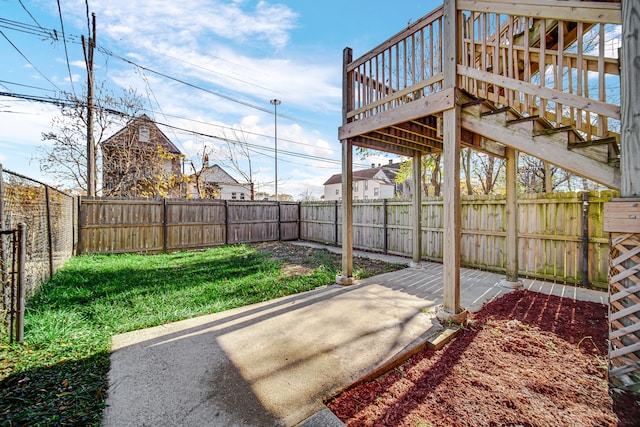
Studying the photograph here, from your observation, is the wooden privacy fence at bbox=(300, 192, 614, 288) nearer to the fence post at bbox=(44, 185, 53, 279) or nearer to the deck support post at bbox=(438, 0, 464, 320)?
the deck support post at bbox=(438, 0, 464, 320)

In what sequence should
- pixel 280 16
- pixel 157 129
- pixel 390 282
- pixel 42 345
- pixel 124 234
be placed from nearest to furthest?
pixel 42 345, pixel 390 282, pixel 280 16, pixel 124 234, pixel 157 129

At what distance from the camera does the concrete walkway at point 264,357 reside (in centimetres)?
159

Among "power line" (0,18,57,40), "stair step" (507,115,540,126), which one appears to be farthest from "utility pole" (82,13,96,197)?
"stair step" (507,115,540,126)

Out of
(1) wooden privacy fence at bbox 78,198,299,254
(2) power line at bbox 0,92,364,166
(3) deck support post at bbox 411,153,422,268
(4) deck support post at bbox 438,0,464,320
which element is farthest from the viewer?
(2) power line at bbox 0,92,364,166

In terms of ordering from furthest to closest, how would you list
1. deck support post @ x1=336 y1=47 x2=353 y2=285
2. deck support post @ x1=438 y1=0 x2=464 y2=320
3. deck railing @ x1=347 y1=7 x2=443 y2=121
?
deck support post @ x1=336 y1=47 x2=353 y2=285 → deck railing @ x1=347 y1=7 x2=443 y2=121 → deck support post @ x1=438 y1=0 x2=464 y2=320

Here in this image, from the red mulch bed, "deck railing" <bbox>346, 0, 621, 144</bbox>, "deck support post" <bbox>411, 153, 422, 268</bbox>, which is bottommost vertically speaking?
the red mulch bed

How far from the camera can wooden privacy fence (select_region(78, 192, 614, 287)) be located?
420cm

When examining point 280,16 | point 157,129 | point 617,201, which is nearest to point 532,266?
point 617,201

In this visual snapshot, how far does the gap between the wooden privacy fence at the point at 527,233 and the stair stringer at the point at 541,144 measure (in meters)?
2.81

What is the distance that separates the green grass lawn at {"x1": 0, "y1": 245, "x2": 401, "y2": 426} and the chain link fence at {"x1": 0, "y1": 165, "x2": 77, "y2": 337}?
0.88 feet

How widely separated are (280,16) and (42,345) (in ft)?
21.6

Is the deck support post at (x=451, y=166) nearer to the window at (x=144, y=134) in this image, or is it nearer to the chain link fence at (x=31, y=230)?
the chain link fence at (x=31, y=230)

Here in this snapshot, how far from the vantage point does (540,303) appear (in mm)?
3451

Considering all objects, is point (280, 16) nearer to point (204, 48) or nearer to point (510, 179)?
point (204, 48)
